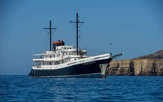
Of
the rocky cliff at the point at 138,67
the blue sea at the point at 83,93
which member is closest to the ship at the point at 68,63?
the blue sea at the point at 83,93

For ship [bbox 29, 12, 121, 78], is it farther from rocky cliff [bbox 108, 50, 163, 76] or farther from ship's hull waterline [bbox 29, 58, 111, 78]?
rocky cliff [bbox 108, 50, 163, 76]

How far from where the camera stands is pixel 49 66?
7825 cm

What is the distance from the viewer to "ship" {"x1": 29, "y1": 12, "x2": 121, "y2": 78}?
224 feet

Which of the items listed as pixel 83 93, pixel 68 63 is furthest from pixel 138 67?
pixel 83 93

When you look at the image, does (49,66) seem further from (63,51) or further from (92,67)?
(92,67)

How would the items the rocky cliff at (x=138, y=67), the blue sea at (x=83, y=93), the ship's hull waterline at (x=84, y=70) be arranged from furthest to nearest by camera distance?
the rocky cliff at (x=138, y=67), the ship's hull waterline at (x=84, y=70), the blue sea at (x=83, y=93)

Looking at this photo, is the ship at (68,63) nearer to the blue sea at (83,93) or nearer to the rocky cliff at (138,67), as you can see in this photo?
the blue sea at (83,93)

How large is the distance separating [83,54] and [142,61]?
70.3m

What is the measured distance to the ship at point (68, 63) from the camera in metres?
68.4

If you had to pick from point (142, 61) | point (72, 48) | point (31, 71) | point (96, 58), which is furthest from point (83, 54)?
point (142, 61)

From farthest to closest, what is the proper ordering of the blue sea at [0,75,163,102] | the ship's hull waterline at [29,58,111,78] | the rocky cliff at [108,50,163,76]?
the rocky cliff at [108,50,163,76]
the ship's hull waterline at [29,58,111,78]
the blue sea at [0,75,163,102]

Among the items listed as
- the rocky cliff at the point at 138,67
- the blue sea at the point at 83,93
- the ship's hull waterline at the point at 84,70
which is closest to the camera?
the blue sea at the point at 83,93

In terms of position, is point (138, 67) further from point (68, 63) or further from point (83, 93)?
point (83, 93)

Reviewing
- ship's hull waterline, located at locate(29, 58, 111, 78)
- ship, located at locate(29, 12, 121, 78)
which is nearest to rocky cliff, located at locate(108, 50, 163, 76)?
ship, located at locate(29, 12, 121, 78)
